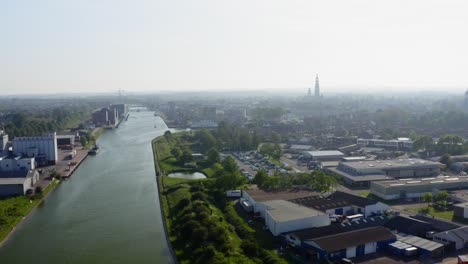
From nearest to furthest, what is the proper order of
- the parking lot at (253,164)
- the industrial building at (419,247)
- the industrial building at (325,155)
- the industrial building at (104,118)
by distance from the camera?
the industrial building at (419,247), the parking lot at (253,164), the industrial building at (325,155), the industrial building at (104,118)

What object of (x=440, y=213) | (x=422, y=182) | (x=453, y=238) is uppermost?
(x=422, y=182)

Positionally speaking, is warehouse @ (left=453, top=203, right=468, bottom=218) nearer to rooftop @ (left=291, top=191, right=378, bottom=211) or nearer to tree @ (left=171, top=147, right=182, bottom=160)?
rooftop @ (left=291, top=191, right=378, bottom=211)

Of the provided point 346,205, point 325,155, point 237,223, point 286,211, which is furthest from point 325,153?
point 237,223

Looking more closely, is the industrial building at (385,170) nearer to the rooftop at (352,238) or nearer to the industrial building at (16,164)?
the rooftop at (352,238)

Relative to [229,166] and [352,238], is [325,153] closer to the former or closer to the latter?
[229,166]

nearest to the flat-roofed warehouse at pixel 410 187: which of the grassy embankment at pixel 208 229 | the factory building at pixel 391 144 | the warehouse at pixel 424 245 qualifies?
the warehouse at pixel 424 245

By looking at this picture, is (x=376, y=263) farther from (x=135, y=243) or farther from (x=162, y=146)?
(x=162, y=146)

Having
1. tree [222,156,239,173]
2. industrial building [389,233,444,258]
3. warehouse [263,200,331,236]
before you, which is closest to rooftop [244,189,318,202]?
warehouse [263,200,331,236]
